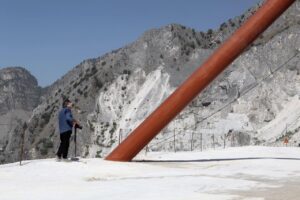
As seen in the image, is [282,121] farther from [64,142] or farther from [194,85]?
[64,142]

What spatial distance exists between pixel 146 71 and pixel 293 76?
20.9m

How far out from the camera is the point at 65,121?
45.5 feet

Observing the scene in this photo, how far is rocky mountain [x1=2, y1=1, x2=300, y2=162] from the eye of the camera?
48.5 metres

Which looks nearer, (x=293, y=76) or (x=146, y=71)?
(x=293, y=76)

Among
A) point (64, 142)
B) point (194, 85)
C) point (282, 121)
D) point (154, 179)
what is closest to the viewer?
point (154, 179)

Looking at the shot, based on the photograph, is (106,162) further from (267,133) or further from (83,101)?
(83,101)

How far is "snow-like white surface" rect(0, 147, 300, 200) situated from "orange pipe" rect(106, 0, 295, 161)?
0.65 meters

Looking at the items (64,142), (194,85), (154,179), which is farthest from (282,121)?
(154,179)

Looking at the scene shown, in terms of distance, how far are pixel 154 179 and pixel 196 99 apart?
45.5m


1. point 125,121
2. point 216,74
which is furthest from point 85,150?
point 216,74

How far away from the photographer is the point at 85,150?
59969mm

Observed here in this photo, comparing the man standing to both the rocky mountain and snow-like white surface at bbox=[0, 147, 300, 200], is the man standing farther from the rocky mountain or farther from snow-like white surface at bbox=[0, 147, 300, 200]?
the rocky mountain

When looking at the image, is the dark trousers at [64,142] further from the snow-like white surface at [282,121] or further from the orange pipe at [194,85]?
the snow-like white surface at [282,121]

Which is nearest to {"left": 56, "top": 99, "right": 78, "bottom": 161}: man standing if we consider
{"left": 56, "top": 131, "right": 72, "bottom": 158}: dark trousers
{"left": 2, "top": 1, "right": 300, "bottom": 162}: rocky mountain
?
{"left": 56, "top": 131, "right": 72, "bottom": 158}: dark trousers
